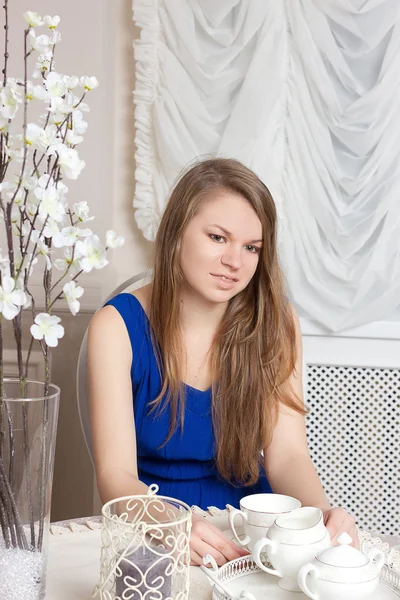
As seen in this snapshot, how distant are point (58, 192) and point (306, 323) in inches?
71.3

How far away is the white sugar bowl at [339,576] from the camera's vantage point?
869 mm

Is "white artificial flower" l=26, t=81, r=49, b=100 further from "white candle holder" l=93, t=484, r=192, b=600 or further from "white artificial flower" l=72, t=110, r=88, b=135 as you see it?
"white candle holder" l=93, t=484, r=192, b=600

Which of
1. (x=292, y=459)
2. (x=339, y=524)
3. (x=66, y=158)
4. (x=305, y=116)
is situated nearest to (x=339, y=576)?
(x=339, y=524)

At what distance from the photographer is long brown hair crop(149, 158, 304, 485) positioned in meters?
1.68

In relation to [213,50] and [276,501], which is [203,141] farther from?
[276,501]

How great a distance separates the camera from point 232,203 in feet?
5.49

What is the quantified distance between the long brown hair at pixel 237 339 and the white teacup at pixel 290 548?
71 cm

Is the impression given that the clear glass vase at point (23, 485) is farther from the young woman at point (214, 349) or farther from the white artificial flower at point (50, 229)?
the young woman at point (214, 349)

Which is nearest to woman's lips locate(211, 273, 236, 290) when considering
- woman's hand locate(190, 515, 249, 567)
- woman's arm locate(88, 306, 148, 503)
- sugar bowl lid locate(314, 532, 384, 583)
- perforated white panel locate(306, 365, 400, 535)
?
woman's arm locate(88, 306, 148, 503)

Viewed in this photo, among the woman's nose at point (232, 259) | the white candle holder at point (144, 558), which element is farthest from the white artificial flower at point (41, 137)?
the woman's nose at point (232, 259)

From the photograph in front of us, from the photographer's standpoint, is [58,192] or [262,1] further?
[262,1]

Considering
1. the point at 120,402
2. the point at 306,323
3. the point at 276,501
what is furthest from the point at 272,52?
the point at 276,501

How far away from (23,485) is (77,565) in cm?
28

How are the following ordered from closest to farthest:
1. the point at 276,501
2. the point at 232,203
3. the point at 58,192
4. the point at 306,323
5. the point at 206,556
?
the point at 58,192 → the point at 206,556 → the point at 276,501 → the point at 232,203 → the point at 306,323
